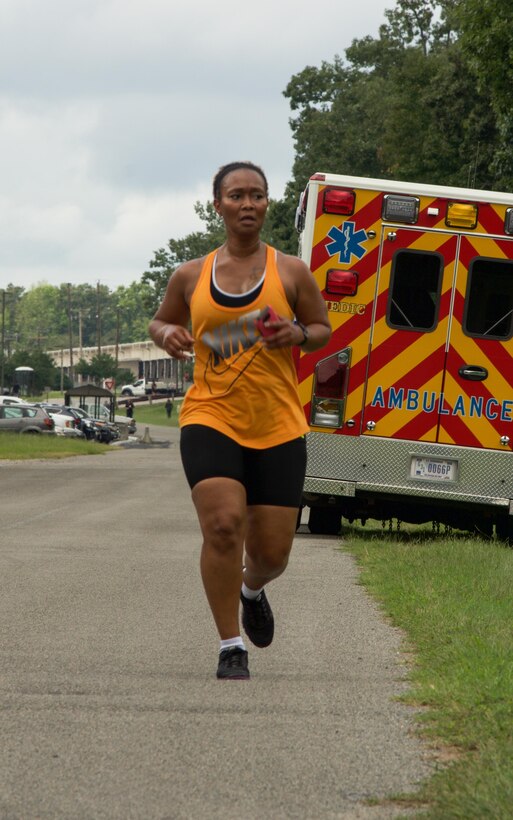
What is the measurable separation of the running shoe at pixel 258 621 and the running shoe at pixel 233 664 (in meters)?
0.35

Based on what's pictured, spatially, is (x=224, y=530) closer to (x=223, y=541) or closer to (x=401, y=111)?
(x=223, y=541)

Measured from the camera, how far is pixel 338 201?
41.9 ft

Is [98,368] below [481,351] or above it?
below

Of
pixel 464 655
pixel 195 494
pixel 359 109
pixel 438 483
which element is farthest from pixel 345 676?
pixel 359 109

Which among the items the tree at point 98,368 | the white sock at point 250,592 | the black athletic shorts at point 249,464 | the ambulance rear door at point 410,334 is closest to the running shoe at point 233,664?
the white sock at point 250,592

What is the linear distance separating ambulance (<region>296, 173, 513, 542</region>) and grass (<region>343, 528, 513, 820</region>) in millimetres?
712

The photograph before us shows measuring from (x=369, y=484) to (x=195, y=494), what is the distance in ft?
24.0

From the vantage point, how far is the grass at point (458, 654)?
4.28 meters

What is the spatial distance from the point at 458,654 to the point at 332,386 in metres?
6.37

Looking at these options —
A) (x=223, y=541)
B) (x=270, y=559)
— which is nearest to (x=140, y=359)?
(x=270, y=559)

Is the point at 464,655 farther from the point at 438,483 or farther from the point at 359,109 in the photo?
the point at 359,109

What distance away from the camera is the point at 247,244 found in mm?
5973

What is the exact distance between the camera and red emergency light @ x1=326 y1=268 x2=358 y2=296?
12.8 metres

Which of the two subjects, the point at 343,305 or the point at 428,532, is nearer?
the point at 343,305
